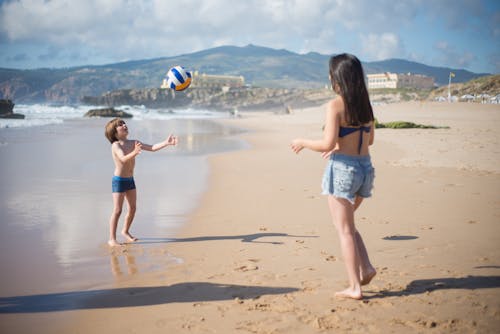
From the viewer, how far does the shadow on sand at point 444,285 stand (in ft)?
11.4

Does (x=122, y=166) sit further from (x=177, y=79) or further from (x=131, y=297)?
(x=177, y=79)

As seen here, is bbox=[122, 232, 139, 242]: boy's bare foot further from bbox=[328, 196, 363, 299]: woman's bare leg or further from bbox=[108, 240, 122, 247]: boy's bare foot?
bbox=[328, 196, 363, 299]: woman's bare leg

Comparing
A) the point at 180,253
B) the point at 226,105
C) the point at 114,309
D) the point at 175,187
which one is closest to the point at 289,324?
the point at 114,309

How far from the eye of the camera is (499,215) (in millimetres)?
6051

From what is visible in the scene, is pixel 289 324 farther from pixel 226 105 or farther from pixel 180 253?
pixel 226 105

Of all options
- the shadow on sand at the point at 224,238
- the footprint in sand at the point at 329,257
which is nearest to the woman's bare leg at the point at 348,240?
the footprint in sand at the point at 329,257

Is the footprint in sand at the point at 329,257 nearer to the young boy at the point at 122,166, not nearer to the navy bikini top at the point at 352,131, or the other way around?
the navy bikini top at the point at 352,131

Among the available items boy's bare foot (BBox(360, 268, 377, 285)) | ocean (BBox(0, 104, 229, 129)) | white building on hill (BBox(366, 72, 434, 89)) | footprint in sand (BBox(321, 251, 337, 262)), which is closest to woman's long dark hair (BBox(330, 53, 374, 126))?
boy's bare foot (BBox(360, 268, 377, 285))

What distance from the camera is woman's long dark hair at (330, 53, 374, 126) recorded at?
322 centimetres

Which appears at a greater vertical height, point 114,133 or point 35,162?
point 114,133

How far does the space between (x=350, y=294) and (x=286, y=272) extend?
845mm

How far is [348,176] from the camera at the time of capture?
10.9ft

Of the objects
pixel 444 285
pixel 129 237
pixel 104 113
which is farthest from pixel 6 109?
pixel 444 285

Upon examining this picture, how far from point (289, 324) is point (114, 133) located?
139 inches
